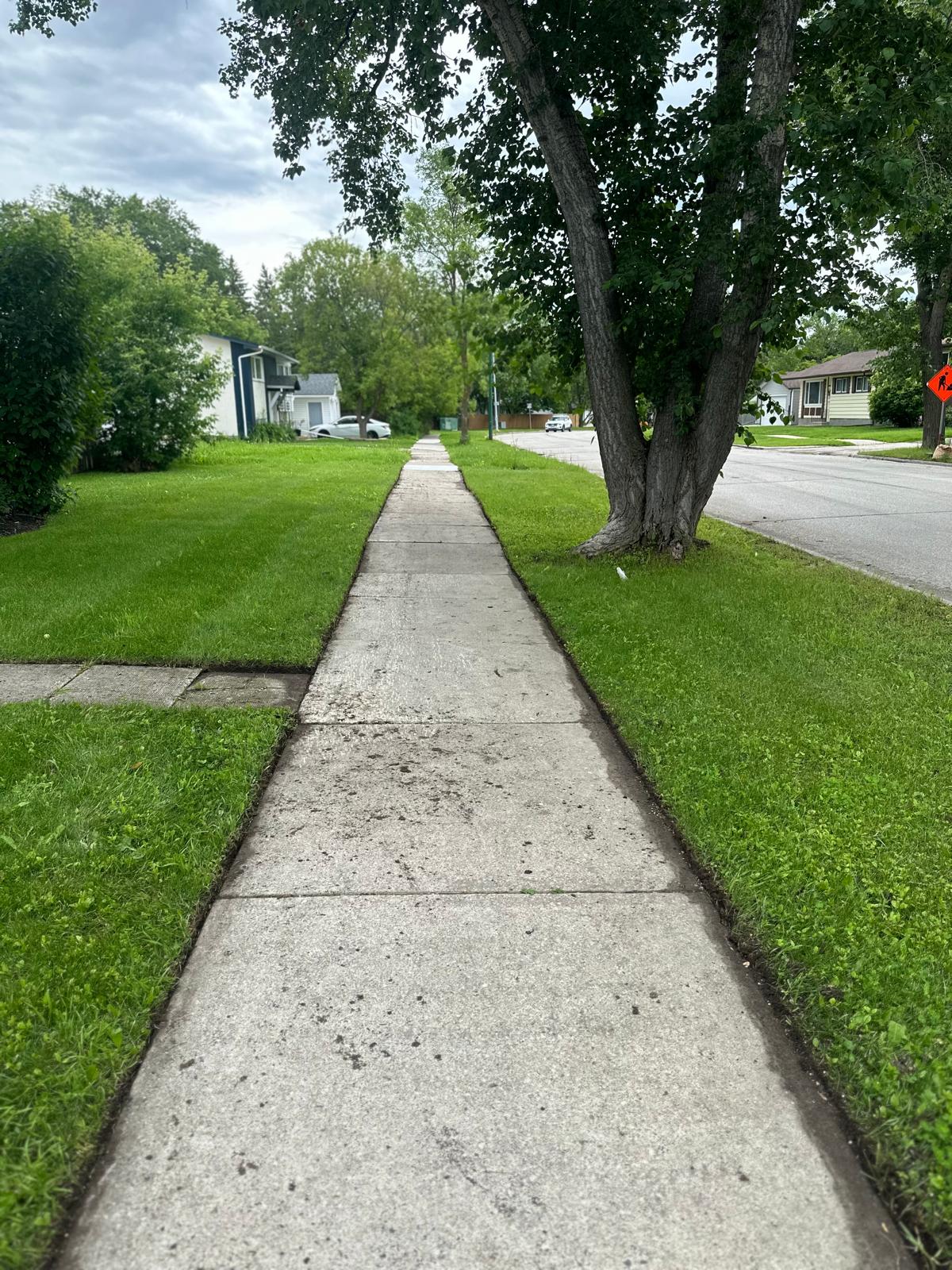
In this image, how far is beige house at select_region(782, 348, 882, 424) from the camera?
173 ft

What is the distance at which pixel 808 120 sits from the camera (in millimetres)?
6090

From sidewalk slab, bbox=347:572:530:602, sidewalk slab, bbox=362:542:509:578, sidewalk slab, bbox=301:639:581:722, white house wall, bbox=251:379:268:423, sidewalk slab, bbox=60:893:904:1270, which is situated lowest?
sidewalk slab, bbox=60:893:904:1270

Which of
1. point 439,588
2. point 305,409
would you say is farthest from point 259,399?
point 439,588

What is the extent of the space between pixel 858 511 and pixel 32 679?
41.6 feet

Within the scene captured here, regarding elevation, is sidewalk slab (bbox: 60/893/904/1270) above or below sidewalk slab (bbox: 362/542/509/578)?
below

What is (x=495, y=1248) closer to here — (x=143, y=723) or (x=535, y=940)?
(x=535, y=940)

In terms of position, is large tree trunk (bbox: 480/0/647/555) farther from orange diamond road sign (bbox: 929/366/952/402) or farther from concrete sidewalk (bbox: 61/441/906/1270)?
orange diamond road sign (bbox: 929/366/952/402)

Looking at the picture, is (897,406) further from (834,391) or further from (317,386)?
(317,386)

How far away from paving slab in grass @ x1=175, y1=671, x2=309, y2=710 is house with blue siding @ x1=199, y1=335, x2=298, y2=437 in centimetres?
2886

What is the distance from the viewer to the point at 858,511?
1395 centimetres

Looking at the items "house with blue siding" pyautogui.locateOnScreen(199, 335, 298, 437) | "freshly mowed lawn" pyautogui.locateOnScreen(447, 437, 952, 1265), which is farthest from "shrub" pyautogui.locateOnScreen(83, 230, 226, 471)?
"freshly mowed lawn" pyautogui.locateOnScreen(447, 437, 952, 1265)

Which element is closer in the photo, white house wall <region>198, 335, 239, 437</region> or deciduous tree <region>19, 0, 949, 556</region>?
deciduous tree <region>19, 0, 949, 556</region>

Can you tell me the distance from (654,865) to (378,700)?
2.24 meters

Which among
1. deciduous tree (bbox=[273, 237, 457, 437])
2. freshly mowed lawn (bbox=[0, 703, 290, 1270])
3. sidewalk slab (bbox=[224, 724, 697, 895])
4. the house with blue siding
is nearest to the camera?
freshly mowed lawn (bbox=[0, 703, 290, 1270])
